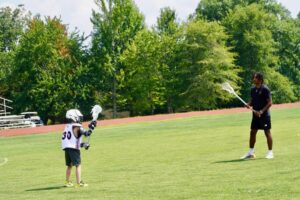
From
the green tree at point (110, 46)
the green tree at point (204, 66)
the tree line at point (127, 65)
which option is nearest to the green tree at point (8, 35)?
the tree line at point (127, 65)

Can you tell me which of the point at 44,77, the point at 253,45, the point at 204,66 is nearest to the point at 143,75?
the point at 204,66

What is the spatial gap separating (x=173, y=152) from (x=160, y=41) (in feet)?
182

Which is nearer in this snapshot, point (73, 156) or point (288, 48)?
point (73, 156)

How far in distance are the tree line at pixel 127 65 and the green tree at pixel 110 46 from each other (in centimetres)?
12

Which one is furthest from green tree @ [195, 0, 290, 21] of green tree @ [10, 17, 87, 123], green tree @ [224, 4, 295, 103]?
green tree @ [10, 17, 87, 123]

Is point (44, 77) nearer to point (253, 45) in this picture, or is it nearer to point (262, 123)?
point (253, 45)

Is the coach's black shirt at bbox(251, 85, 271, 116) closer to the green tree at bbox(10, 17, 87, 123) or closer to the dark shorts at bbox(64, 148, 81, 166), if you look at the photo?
the dark shorts at bbox(64, 148, 81, 166)

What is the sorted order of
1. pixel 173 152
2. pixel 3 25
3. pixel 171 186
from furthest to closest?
pixel 3 25 → pixel 173 152 → pixel 171 186

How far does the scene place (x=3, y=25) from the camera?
9281 centimetres

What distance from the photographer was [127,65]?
71188 millimetres

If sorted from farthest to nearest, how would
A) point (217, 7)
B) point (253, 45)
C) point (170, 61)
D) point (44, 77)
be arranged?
1. point (217, 7)
2. point (253, 45)
3. point (170, 61)
4. point (44, 77)

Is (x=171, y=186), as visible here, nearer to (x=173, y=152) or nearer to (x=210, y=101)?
(x=173, y=152)

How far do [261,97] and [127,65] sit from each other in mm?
55721

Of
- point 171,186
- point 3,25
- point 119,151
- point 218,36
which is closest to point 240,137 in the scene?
point 119,151
